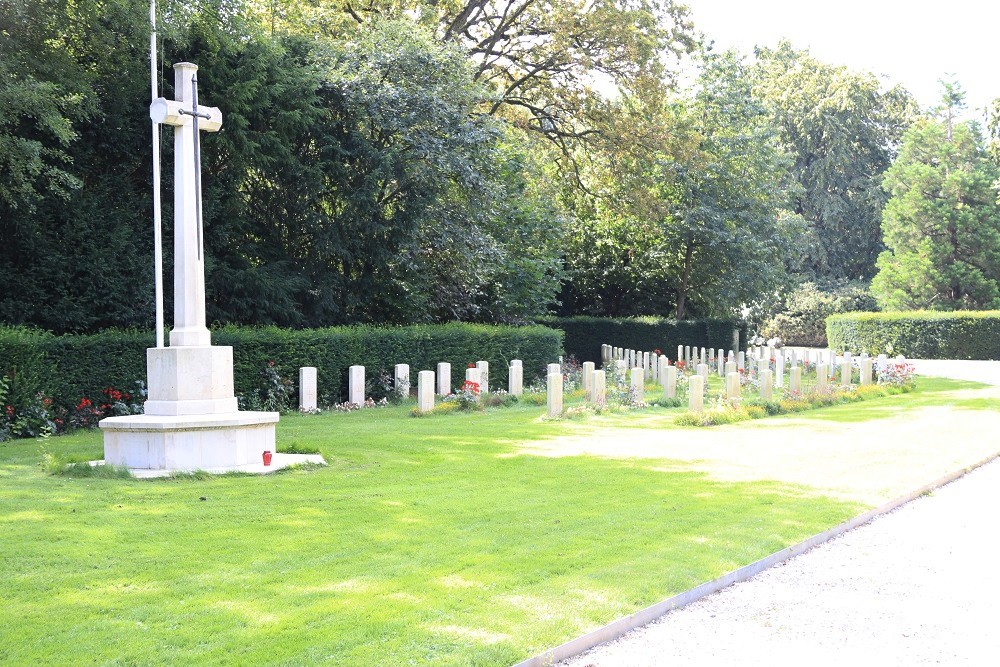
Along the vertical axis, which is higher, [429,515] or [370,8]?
[370,8]

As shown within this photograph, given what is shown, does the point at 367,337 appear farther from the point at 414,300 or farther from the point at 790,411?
the point at 790,411

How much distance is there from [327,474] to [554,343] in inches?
608

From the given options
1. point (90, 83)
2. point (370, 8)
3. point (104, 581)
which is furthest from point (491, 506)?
point (370, 8)

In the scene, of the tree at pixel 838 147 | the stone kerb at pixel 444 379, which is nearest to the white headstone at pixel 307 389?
the stone kerb at pixel 444 379

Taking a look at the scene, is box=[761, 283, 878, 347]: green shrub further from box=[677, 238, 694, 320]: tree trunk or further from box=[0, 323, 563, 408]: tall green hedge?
box=[0, 323, 563, 408]: tall green hedge

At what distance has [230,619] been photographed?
17.2ft

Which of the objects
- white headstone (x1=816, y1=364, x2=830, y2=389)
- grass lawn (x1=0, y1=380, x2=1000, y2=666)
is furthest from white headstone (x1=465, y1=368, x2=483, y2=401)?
white headstone (x1=816, y1=364, x2=830, y2=389)

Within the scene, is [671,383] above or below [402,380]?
below

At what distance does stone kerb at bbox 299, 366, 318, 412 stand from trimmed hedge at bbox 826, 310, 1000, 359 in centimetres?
2893

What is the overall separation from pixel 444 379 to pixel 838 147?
41.2 meters

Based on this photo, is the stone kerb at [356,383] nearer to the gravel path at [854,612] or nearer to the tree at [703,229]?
the gravel path at [854,612]

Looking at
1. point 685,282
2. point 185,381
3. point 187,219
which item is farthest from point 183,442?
point 685,282

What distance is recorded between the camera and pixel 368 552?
6.76m

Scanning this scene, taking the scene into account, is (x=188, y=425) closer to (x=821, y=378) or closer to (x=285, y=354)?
(x=285, y=354)
